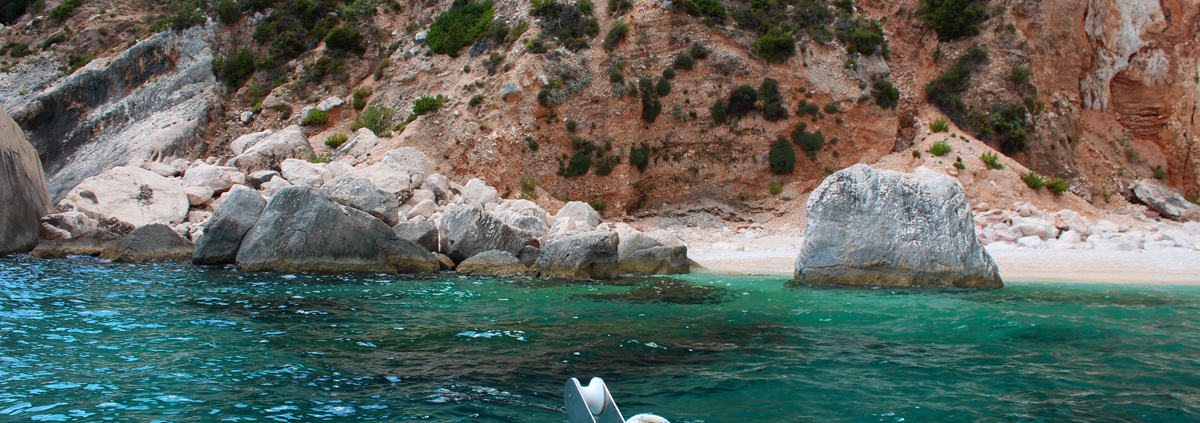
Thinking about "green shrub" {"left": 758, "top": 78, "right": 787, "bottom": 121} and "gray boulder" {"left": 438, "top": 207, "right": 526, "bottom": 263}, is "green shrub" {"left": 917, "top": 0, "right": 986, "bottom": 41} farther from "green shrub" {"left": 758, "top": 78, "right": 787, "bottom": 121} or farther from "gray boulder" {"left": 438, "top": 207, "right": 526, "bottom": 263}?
"gray boulder" {"left": 438, "top": 207, "right": 526, "bottom": 263}

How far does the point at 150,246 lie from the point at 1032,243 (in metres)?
24.0

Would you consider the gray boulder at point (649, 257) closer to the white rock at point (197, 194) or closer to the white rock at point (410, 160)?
the white rock at point (410, 160)

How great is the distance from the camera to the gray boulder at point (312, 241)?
14383mm

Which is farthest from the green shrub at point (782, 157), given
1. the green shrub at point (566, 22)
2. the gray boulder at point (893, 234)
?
the gray boulder at point (893, 234)

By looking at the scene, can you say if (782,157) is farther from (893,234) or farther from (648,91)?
(893,234)

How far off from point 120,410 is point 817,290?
10.7m

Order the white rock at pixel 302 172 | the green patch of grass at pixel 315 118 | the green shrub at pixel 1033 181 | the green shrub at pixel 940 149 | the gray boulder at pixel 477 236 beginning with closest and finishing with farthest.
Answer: the gray boulder at pixel 477 236
the white rock at pixel 302 172
the green shrub at pixel 1033 181
the green shrub at pixel 940 149
the green patch of grass at pixel 315 118

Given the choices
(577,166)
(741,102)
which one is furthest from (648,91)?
(577,166)

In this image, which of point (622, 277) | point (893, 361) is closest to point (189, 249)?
point (622, 277)

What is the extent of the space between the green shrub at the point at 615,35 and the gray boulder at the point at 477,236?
13816mm

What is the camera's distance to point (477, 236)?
54.2ft

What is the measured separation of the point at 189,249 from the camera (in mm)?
16719

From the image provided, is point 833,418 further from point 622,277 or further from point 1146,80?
point 1146,80

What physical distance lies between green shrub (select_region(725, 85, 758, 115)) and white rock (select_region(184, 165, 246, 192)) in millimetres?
19880
